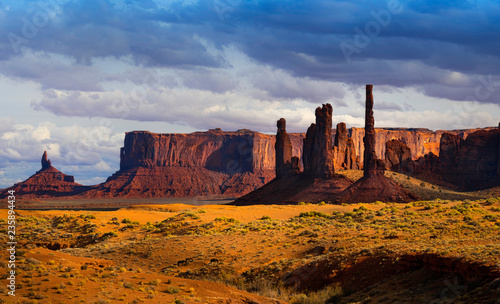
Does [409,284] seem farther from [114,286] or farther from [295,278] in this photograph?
[114,286]

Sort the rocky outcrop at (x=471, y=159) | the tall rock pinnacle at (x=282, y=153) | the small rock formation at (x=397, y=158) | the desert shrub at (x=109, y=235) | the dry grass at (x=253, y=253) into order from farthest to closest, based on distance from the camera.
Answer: the small rock formation at (x=397, y=158), the rocky outcrop at (x=471, y=159), the tall rock pinnacle at (x=282, y=153), the desert shrub at (x=109, y=235), the dry grass at (x=253, y=253)

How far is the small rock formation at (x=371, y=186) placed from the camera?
3888 inches

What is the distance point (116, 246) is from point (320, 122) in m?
81.6

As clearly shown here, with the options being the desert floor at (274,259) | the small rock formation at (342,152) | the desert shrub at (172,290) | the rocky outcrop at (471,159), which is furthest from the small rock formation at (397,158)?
the desert shrub at (172,290)

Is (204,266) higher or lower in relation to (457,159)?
lower

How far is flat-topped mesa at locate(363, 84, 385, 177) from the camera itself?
105 meters

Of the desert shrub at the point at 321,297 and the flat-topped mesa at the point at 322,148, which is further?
the flat-topped mesa at the point at 322,148

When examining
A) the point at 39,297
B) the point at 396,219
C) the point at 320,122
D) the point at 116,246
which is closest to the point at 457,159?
the point at 320,122

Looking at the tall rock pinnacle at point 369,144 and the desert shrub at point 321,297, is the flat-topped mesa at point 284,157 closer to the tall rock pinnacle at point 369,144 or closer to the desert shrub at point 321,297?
the tall rock pinnacle at point 369,144

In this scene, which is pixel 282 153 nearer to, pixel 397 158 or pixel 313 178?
pixel 313 178

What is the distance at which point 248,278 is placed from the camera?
97.7 ft

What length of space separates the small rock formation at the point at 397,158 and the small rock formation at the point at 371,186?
105 ft

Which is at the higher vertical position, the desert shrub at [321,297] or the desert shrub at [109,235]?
the desert shrub at [321,297]

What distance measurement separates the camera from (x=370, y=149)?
349 feet
